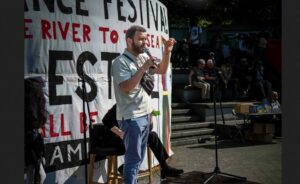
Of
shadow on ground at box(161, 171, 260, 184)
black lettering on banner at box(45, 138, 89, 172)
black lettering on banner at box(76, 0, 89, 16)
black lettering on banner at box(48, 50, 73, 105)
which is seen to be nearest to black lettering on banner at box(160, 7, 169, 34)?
black lettering on banner at box(76, 0, 89, 16)

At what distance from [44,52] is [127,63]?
159 cm

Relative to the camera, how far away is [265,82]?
15.4 meters

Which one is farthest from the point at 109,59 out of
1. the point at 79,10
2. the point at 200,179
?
the point at 200,179

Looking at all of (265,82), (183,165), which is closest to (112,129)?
(183,165)

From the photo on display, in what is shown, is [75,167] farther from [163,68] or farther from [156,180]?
[163,68]

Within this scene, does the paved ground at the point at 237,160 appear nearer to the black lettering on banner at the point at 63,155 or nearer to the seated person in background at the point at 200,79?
the black lettering on banner at the point at 63,155

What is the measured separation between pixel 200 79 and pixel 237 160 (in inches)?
208

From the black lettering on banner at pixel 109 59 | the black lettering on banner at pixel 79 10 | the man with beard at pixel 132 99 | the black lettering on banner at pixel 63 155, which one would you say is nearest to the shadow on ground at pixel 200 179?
the black lettering on banner at pixel 63 155

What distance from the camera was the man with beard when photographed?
5.01 meters

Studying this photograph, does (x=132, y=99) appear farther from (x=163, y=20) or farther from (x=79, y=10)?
(x=163, y=20)

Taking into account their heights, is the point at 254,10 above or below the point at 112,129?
above

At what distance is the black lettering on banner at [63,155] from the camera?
6.24m

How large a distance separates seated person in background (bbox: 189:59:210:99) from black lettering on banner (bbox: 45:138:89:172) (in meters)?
7.72

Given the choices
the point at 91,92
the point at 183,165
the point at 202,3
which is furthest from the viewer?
the point at 202,3
